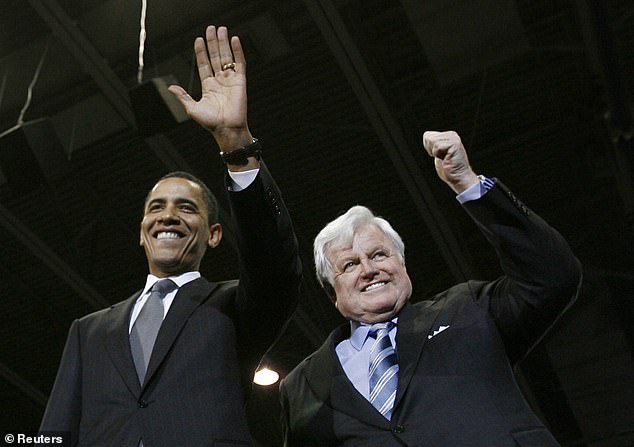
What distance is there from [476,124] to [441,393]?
206 inches

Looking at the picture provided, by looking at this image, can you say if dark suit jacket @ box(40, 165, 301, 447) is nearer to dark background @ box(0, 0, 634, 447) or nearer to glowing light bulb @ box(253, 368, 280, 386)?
dark background @ box(0, 0, 634, 447)

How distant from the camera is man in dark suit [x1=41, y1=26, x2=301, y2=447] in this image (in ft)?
6.02

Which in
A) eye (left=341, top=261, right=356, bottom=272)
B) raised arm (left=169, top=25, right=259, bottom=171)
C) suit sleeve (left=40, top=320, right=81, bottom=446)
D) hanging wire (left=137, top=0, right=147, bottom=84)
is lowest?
eye (left=341, top=261, right=356, bottom=272)


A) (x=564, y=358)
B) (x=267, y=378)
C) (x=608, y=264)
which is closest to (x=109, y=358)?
(x=267, y=378)

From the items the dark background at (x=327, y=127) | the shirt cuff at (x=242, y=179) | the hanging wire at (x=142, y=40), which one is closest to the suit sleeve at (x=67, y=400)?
the shirt cuff at (x=242, y=179)

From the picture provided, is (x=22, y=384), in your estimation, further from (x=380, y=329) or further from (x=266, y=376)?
(x=380, y=329)

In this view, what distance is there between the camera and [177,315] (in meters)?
1.97

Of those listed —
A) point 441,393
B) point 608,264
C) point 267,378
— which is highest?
point 441,393

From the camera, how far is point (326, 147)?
7121 mm

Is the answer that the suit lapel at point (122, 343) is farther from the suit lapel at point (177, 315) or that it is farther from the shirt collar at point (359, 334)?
the shirt collar at point (359, 334)

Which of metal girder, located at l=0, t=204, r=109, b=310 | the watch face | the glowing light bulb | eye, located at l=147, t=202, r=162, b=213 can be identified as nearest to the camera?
the watch face

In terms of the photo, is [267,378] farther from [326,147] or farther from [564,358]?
[564,358]

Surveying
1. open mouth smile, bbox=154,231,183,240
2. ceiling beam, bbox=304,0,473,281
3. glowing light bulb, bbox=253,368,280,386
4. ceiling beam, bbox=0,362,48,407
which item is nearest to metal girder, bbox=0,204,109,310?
glowing light bulb, bbox=253,368,280,386

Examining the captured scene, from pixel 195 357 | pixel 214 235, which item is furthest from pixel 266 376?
pixel 195 357
